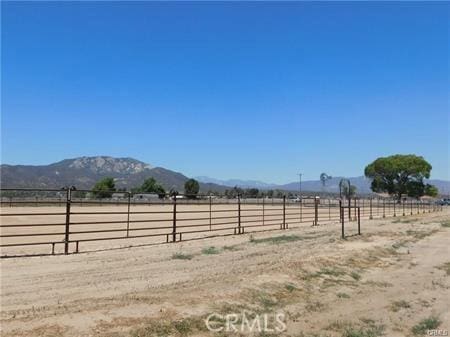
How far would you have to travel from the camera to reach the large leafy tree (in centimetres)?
13738

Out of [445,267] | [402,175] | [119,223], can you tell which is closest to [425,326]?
[445,267]

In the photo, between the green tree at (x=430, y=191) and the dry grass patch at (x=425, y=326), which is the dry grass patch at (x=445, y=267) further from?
the green tree at (x=430, y=191)

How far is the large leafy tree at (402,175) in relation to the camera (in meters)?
137

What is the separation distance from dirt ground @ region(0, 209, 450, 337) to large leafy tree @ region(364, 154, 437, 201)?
12763 cm

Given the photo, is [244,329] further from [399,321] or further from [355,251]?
[355,251]

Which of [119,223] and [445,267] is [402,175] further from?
[445,267]

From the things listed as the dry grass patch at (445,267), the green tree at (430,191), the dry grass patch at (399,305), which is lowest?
the dry grass patch at (399,305)

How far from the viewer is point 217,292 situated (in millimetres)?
9930

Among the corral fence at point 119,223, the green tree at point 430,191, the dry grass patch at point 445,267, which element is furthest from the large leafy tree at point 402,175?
the dry grass patch at point 445,267

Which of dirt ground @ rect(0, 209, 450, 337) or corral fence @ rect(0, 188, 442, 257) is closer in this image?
dirt ground @ rect(0, 209, 450, 337)

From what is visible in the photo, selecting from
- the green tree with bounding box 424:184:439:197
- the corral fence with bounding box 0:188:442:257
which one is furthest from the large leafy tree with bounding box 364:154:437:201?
the corral fence with bounding box 0:188:442:257

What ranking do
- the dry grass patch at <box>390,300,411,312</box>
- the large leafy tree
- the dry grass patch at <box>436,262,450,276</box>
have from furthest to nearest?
the large leafy tree → the dry grass patch at <box>436,262,450,276</box> → the dry grass patch at <box>390,300,411,312</box>

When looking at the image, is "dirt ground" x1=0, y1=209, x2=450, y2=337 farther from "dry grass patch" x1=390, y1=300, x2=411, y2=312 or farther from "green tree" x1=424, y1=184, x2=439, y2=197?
"green tree" x1=424, y1=184, x2=439, y2=197

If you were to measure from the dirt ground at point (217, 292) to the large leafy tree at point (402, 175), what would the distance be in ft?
419
